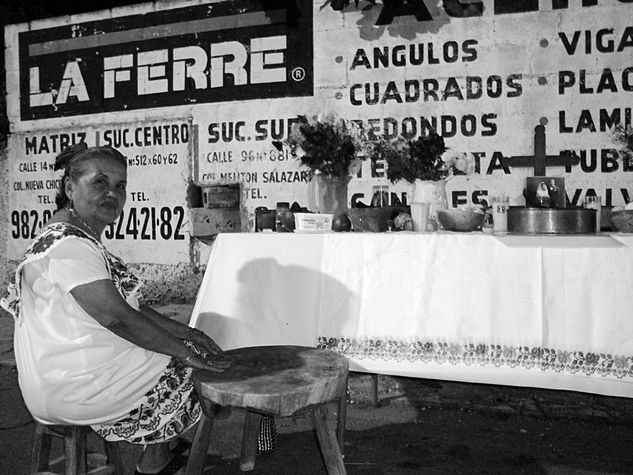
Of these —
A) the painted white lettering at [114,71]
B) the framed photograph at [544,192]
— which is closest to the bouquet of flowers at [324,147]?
the framed photograph at [544,192]

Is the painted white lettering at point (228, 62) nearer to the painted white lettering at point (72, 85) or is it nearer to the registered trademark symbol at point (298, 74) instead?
the registered trademark symbol at point (298, 74)

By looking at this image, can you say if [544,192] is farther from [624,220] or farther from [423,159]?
[423,159]

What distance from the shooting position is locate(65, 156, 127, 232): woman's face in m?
2.17

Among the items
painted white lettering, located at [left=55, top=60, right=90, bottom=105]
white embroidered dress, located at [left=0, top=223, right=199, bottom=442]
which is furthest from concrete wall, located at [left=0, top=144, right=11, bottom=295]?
white embroidered dress, located at [left=0, top=223, right=199, bottom=442]

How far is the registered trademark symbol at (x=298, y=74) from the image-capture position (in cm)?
587

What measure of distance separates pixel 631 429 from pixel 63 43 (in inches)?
263

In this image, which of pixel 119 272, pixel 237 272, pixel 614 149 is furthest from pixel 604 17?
pixel 119 272

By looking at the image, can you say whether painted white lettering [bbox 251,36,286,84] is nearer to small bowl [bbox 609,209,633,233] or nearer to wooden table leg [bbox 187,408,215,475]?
small bowl [bbox 609,209,633,233]

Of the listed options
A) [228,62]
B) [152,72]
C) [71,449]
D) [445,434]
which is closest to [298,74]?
[228,62]

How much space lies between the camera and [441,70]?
5449 millimetres

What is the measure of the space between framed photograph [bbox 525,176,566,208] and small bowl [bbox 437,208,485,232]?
25cm

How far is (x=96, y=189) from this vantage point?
7.14 ft

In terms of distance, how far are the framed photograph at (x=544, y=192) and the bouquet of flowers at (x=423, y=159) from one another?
1.14 feet

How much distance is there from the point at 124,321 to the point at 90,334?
0.17m
